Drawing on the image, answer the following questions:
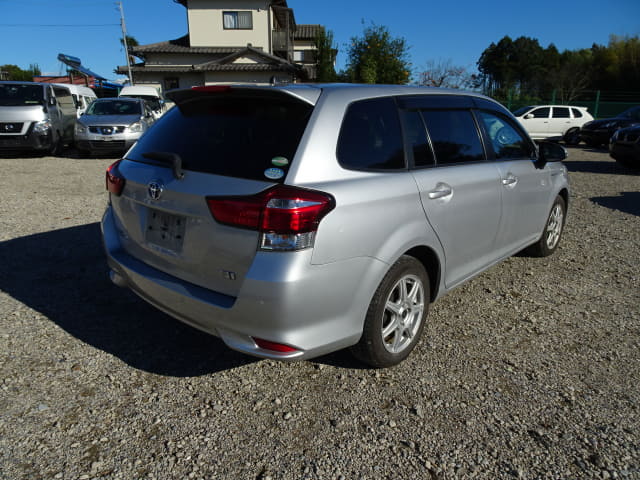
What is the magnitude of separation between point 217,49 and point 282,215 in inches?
1419

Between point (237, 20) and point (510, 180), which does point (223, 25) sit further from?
point (510, 180)

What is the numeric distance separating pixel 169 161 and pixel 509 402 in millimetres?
2333

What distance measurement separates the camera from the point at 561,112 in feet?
66.1

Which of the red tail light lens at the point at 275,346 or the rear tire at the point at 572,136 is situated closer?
the red tail light lens at the point at 275,346

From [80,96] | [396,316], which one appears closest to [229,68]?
[80,96]

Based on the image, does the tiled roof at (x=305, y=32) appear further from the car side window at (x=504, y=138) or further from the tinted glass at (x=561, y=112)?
the car side window at (x=504, y=138)

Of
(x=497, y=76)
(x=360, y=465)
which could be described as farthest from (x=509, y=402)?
(x=497, y=76)

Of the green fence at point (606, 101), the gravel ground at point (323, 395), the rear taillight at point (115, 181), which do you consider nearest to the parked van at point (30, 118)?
the gravel ground at point (323, 395)

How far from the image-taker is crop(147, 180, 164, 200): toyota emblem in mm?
2547

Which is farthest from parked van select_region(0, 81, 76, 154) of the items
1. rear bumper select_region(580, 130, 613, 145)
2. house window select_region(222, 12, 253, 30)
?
house window select_region(222, 12, 253, 30)

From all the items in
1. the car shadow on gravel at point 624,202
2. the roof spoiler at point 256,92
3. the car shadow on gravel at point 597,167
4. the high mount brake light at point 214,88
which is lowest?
the car shadow on gravel at point 624,202

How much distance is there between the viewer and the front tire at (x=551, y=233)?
4.86 meters

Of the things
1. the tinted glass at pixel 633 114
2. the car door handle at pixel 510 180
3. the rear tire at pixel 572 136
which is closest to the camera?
the car door handle at pixel 510 180

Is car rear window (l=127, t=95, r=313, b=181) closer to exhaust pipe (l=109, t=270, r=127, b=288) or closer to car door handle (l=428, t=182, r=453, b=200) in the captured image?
exhaust pipe (l=109, t=270, r=127, b=288)
